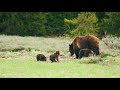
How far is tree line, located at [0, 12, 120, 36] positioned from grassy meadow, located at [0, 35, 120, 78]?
57 cm

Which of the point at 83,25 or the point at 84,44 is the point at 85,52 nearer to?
the point at 84,44

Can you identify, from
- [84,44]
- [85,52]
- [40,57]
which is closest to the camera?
[40,57]

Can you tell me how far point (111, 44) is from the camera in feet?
34.5

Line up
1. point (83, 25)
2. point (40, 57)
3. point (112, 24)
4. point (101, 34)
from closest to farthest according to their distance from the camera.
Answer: point (40, 57) → point (83, 25) → point (101, 34) → point (112, 24)

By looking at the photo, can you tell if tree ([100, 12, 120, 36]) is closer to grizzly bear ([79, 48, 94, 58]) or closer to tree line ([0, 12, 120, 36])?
tree line ([0, 12, 120, 36])

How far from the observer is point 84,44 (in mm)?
10344

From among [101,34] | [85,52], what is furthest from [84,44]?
[101,34]

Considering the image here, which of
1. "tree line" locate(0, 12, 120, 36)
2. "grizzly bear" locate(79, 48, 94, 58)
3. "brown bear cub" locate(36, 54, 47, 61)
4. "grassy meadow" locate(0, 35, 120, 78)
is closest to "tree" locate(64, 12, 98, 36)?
"tree line" locate(0, 12, 120, 36)

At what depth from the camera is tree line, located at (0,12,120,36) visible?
447 inches

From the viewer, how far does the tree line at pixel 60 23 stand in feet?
37.2

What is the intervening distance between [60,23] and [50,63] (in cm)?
441
